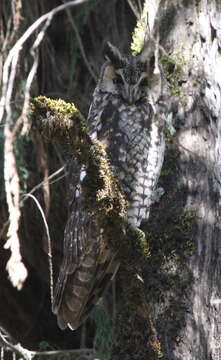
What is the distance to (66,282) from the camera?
2.25 meters

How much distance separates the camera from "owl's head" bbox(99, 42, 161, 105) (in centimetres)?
232

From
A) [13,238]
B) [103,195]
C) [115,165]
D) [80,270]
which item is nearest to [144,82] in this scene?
[115,165]

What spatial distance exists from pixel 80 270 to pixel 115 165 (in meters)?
0.38

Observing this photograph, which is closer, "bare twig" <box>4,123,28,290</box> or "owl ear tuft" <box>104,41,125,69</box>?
"bare twig" <box>4,123,28,290</box>

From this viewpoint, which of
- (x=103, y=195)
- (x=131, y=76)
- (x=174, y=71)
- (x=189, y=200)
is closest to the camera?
(x=103, y=195)

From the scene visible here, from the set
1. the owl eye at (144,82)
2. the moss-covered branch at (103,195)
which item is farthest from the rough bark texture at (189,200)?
the moss-covered branch at (103,195)

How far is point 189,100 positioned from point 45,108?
980mm

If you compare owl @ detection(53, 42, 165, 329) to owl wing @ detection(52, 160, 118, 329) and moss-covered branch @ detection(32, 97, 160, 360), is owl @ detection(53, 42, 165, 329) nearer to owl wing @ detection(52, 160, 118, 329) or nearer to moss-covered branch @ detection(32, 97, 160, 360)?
owl wing @ detection(52, 160, 118, 329)

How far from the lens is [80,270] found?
2264mm

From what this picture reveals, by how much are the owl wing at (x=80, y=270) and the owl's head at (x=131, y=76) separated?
34 centimetres

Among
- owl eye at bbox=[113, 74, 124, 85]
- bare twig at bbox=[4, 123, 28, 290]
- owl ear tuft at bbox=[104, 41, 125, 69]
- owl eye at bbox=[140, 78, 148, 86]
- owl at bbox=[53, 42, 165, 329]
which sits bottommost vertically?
bare twig at bbox=[4, 123, 28, 290]

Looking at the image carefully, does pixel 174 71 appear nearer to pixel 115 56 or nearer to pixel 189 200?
pixel 115 56

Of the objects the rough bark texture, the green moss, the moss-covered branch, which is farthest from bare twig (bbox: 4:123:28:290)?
the green moss

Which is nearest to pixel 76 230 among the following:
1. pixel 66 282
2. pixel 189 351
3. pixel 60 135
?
pixel 66 282
